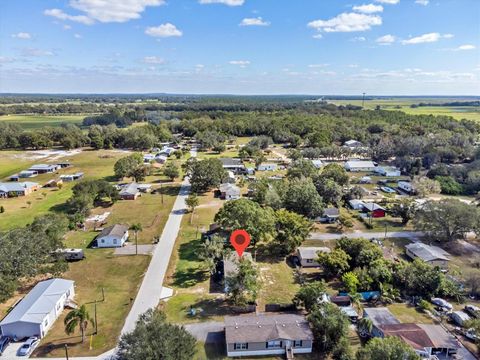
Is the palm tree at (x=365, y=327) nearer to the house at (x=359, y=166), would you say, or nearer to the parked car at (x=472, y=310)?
the parked car at (x=472, y=310)

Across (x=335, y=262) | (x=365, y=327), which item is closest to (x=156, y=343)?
(x=365, y=327)

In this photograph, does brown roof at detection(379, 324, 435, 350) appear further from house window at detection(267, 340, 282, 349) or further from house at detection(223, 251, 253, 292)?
house at detection(223, 251, 253, 292)

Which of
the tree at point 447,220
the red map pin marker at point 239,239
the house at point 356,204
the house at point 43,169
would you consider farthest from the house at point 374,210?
the house at point 43,169

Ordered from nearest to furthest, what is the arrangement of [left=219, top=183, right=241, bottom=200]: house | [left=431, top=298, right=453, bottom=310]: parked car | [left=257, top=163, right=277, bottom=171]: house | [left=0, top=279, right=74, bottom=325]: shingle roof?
1. [left=0, top=279, right=74, bottom=325]: shingle roof
2. [left=431, top=298, right=453, bottom=310]: parked car
3. [left=219, top=183, right=241, bottom=200]: house
4. [left=257, top=163, right=277, bottom=171]: house

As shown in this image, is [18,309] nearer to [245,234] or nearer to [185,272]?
[185,272]

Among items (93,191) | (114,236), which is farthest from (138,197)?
(114,236)

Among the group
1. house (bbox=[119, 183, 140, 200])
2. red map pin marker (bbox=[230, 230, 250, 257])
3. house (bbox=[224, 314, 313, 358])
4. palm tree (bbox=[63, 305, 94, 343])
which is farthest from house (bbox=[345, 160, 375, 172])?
palm tree (bbox=[63, 305, 94, 343])

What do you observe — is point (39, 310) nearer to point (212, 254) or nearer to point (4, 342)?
point (4, 342)

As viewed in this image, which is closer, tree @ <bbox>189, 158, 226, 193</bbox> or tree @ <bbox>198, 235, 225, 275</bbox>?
tree @ <bbox>198, 235, 225, 275</bbox>
